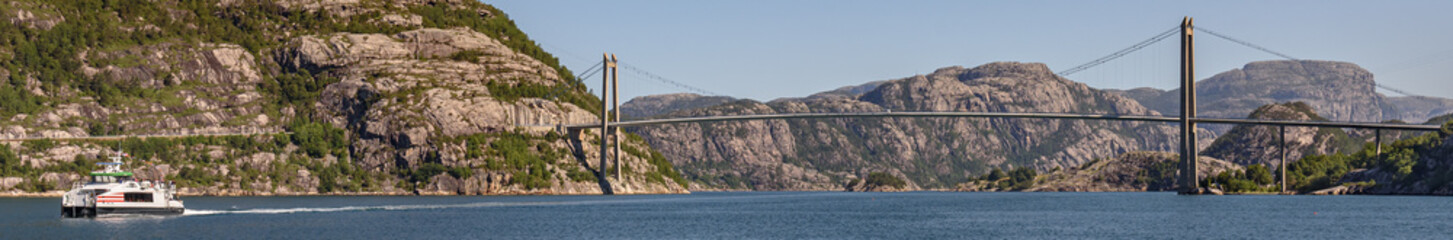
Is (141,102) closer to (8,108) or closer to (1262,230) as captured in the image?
(8,108)

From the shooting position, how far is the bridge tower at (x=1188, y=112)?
16175 cm

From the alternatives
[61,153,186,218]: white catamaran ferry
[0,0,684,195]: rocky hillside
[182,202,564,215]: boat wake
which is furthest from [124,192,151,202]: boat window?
[0,0,684,195]: rocky hillside

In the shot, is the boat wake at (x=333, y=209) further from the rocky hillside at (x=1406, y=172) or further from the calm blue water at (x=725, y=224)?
the rocky hillside at (x=1406, y=172)

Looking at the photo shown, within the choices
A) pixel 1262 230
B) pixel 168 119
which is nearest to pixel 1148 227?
pixel 1262 230

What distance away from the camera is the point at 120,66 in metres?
177

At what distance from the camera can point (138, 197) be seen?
87.6 meters

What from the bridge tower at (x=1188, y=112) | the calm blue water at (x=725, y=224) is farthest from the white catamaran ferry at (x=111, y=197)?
the bridge tower at (x=1188, y=112)

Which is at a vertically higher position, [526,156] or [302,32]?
[302,32]

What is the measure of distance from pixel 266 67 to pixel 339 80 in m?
11.0

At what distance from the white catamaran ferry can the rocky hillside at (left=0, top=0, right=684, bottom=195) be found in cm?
6713

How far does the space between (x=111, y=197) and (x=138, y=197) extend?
1980mm

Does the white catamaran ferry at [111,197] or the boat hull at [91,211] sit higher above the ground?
the white catamaran ferry at [111,197]

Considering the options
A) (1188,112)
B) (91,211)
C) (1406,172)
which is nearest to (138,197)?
(91,211)

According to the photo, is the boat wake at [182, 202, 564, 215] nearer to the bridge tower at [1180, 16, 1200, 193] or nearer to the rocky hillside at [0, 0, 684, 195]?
the rocky hillside at [0, 0, 684, 195]
